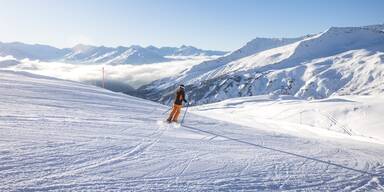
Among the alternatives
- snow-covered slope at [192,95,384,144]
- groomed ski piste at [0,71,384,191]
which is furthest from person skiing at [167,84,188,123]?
snow-covered slope at [192,95,384,144]

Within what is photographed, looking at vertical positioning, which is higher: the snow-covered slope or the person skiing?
the person skiing

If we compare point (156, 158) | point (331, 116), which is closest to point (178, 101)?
point (156, 158)

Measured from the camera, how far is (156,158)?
10.1m

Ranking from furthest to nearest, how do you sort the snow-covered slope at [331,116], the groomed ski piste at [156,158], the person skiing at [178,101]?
1. the snow-covered slope at [331,116]
2. the person skiing at [178,101]
3. the groomed ski piste at [156,158]

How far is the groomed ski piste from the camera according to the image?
8.05 metres

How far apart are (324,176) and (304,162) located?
140cm

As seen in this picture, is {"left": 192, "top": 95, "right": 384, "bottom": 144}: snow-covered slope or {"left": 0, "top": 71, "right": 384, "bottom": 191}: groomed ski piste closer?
{"left": 0, "top": 71, "right": 384, "bottom": 191}: groomed ski piste

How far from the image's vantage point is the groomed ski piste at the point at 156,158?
8047mm

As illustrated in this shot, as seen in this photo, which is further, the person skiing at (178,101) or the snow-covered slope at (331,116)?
the snow-covered slope at (331,116)

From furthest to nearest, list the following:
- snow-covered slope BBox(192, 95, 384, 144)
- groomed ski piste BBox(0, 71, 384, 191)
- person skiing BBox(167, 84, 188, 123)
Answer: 1. snow-covered slope BBox(192, 95, 384, 144)
2. person skiing BBox(167, 84, 188, 123)
3. groomed ski piste BBox(0, 71, 384, 191)

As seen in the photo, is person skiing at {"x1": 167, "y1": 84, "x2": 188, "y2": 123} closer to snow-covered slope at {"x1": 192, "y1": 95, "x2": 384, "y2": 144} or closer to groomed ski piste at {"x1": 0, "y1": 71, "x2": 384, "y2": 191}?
groomed ski piste at {"x1": 0, "y1": 71, "x2": 384, "y2": 191}

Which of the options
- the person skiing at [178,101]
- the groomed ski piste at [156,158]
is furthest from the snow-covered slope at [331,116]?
the groomed ski piste at [156,158]

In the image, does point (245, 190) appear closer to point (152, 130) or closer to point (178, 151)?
point (178, 151)

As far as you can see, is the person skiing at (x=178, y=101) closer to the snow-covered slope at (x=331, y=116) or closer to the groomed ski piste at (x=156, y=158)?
the groomed ski piste at (x=156, y=158)
